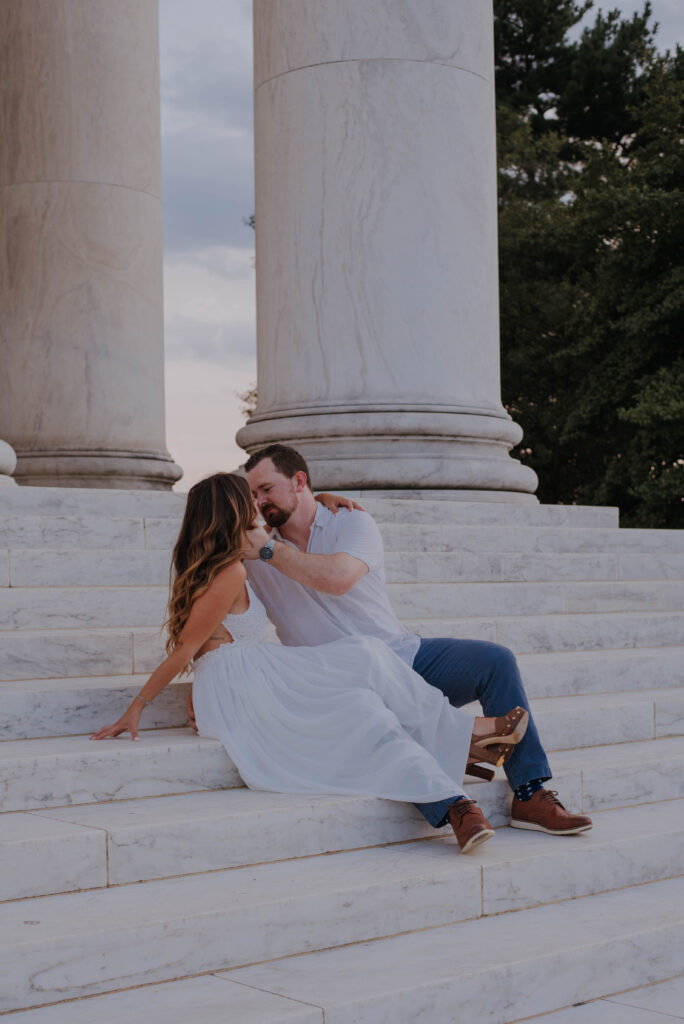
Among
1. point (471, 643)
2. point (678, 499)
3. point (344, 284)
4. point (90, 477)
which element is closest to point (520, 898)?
point (471, 643)

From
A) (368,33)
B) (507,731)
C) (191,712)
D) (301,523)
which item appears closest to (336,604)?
(301,523)

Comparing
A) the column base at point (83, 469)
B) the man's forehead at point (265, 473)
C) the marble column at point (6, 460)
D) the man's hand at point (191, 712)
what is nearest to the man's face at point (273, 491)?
the man's forehead at point (265, 473)

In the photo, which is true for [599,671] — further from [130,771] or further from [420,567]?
[130,771]

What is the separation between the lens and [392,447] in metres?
39.3

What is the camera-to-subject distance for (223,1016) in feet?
49.8

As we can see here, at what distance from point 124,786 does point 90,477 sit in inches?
1304

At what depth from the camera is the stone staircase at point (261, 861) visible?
16344 mm

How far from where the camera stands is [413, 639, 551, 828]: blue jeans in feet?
73.9

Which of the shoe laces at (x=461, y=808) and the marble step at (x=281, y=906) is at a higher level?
the shoe laces at (x=461, y=808)

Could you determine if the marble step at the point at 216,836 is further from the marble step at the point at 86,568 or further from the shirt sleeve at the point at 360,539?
the marble step at the point at 86,568

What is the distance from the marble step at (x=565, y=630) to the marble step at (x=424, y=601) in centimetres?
39

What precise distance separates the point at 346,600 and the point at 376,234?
56.6ft

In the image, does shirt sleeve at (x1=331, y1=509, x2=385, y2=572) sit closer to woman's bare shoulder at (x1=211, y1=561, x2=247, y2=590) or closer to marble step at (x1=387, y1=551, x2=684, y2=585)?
woman's bare shoulder at (x1=211, y1=561, x2=247, y2=590)

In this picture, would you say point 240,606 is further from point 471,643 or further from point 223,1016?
point 223,1016
